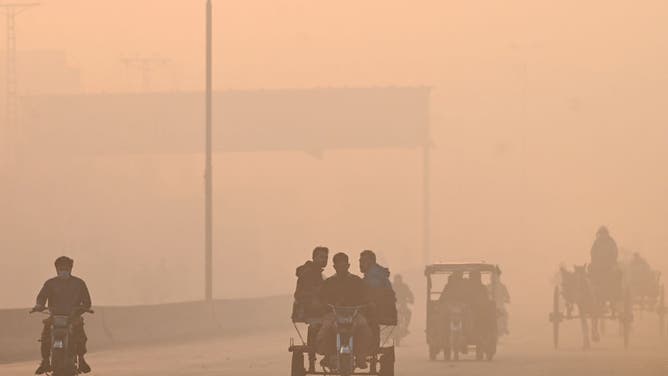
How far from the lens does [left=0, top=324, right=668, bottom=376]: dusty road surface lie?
32.5 metres

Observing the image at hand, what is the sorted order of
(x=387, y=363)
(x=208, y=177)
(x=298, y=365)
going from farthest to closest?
1. (x=208, y=177)
2. (x=298, y=365)
3. (x=387, y=363)

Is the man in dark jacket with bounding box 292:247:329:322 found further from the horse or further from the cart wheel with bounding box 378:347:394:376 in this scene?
the horse

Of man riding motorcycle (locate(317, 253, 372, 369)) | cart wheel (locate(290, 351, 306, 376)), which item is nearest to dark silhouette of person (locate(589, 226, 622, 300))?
cart wheel (locate(290, 351, 306, 376))

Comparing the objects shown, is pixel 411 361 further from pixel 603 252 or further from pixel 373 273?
pixel 373 273

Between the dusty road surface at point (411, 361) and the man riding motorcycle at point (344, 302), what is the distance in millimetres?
7551

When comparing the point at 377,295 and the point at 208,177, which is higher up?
the point at 208,177

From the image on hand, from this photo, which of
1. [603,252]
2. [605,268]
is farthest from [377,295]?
[605,268]

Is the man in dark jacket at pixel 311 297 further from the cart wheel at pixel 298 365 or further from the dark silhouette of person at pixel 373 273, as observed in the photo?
the dark silhouette of person at pixel 373 273

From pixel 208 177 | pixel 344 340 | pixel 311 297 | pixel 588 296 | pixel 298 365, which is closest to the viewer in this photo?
pixel 344 340

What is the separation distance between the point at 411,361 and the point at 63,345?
13603 mm

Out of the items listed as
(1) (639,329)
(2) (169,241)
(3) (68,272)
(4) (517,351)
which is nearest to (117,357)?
(4) (517,351)

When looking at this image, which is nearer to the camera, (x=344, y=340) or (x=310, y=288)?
(x=344, y=340)

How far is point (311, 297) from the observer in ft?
82.9

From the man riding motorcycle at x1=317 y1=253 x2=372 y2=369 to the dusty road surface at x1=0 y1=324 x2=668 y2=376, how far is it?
7.55 m
